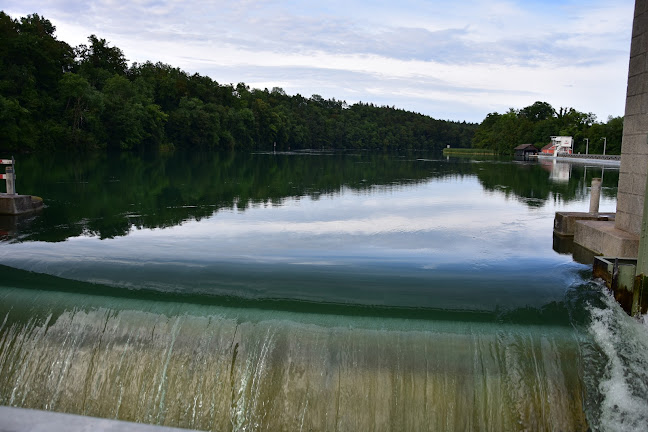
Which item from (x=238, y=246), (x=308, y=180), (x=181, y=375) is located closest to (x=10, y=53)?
(x=308, y=180)

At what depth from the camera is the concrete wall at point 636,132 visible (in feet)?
28.7

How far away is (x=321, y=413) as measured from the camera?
5793 mm

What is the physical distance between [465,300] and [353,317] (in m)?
1.98

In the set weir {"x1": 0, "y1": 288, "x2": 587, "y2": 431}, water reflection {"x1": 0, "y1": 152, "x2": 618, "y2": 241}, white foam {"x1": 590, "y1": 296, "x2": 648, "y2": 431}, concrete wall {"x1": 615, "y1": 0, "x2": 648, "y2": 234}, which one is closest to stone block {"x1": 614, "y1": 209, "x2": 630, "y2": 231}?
concrete wall {"x1": 615, "y1": 0, "x2": 648, "y2": 234}

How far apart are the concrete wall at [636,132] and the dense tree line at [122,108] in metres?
54.0

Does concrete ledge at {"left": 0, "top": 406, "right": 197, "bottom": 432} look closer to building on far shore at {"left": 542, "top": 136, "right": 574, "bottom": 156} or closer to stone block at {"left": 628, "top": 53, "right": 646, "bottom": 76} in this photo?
stone block at {"left": 628, "top": 53, "right": 646, "bottom": 76}

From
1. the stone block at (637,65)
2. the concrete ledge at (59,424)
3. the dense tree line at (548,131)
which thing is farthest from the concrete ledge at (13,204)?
the dense tree line at (548,131)

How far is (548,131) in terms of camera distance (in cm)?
11300

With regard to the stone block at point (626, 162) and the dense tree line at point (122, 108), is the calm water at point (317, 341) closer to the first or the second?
the stone block at point (626, 162)

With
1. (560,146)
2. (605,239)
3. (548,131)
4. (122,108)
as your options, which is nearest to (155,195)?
(605,239)

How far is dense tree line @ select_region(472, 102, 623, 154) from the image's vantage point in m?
93.0

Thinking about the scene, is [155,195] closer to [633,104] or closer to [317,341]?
[317,341]

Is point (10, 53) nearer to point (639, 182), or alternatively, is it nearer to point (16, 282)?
point (16, 282)

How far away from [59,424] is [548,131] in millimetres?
119566
